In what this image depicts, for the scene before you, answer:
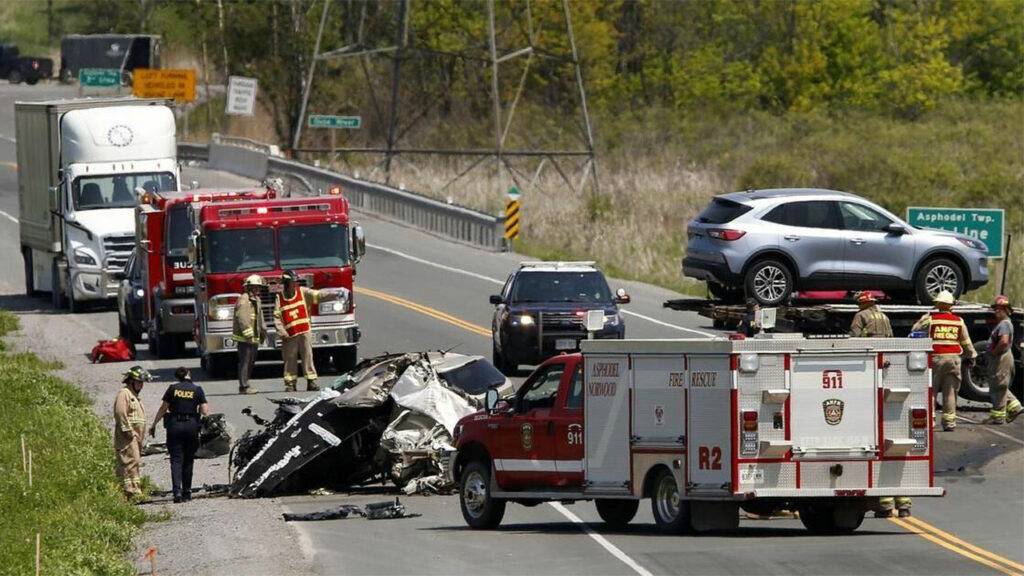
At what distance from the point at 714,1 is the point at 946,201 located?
3415cm

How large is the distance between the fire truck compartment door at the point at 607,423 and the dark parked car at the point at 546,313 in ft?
34.3

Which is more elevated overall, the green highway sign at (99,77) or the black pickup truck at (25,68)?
the black pickup truck at (25,68)

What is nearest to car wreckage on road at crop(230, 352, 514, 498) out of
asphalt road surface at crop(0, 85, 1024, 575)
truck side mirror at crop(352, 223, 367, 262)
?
asphalt road surface at crop(0, 85, 1024, 575)

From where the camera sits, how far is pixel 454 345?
3281cm

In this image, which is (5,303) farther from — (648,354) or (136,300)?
(648,354)

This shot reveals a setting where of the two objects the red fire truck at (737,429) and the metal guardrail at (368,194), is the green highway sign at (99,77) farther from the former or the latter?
the red fire truck at (737,429)

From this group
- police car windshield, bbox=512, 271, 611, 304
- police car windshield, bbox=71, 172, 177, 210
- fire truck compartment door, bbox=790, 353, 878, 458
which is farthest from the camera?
police car windshield, bbox=71, 172, 177, 210

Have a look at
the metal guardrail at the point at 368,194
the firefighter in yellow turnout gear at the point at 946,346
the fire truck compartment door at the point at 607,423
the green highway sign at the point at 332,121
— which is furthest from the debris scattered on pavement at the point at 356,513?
the green highway sign at the point at 332,121

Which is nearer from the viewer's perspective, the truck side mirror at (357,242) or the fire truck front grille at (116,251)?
the truck side mirror at (357,242)

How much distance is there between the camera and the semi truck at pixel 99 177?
38469 millimetres

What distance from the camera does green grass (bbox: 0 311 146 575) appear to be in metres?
17.8

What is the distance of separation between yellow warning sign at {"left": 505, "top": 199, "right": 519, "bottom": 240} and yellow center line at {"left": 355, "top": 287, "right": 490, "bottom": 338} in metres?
5.64

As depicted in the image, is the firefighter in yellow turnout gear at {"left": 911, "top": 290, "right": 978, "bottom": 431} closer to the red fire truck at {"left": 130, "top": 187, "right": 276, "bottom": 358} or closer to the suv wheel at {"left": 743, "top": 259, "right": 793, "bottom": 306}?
the suv wheel at {"left": 743, "top": 259, "right": 793, "bottom": 306}

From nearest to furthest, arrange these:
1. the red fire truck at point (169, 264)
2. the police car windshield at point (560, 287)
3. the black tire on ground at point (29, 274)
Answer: the police car windshield at point (560, 287) < the red fire truck at point (169, 264) < the black tire on ground at point (29, 274)
